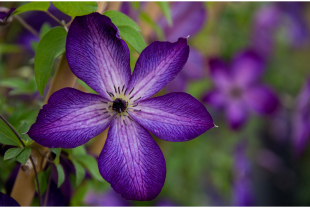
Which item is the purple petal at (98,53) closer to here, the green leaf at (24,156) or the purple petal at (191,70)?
the green leaf at (24,156)

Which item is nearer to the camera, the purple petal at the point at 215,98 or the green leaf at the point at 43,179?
the green leaf at the point at 43,179

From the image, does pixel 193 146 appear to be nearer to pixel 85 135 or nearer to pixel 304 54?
pixel 85 135

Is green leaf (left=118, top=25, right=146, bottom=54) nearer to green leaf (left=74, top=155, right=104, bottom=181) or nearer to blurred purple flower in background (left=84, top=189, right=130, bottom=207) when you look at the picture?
green leaf (left=74, top=155, right=104, bottom=181)

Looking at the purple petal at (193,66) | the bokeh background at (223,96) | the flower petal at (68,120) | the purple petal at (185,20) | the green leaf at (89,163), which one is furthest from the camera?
the purple petal at (193,66)

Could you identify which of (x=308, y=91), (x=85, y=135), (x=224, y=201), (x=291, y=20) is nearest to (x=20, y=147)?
(x=85, y=135)

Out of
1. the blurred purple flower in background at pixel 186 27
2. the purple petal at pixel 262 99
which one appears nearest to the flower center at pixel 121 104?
the blurred purple flower in background at pixel 186 27

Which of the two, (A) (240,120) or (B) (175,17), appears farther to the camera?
(A) (240,120)

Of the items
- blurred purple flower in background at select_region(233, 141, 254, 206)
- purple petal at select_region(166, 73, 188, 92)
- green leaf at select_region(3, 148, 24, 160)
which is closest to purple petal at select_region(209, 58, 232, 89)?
purple petal at select_region(166, 73, 188, 92)
